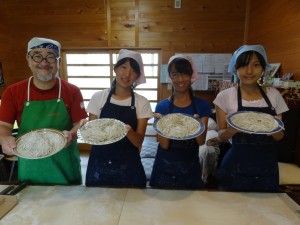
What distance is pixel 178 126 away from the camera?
1285 millimetres

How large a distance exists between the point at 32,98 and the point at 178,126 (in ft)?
3.31

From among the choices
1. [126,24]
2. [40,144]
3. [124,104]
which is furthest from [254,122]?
[126,24]

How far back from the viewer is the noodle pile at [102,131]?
46.4 inches

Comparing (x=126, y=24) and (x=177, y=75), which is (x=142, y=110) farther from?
(x=126, y=24)

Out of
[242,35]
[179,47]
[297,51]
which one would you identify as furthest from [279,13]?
[179,47]

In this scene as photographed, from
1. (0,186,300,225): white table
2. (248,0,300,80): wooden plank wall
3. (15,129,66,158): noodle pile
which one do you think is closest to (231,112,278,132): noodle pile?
(0,186,300,225): white table

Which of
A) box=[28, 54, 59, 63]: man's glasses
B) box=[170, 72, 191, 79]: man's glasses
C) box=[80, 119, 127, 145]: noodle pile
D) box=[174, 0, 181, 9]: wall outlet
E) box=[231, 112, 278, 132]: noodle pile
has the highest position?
box=[174, 0, 181, 9]: wall outlet

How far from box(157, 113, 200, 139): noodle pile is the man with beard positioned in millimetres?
599

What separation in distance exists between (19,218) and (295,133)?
2469mm

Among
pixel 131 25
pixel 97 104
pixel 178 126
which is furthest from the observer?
pixel 131 25

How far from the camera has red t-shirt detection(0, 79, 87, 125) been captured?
139cm

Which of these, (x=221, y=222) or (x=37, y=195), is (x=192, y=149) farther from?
(x=37, y=195)

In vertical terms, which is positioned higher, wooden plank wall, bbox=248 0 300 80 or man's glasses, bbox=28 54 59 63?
wooden plank wall, bbox=248 0 300 80

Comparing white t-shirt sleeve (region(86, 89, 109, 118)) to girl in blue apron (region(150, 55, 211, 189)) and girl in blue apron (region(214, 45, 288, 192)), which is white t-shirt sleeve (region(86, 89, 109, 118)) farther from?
girl in blue apron (region(214, 45, 288, 192))
